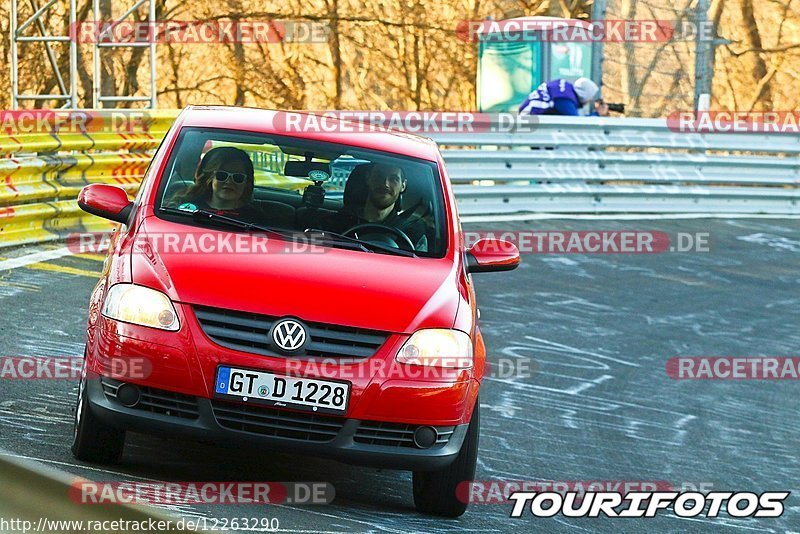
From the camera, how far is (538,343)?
35.2 feet

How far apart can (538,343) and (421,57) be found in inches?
844

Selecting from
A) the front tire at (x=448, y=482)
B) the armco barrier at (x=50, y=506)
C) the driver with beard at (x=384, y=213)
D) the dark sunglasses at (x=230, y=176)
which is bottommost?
the front tire at (x=448, y=482)

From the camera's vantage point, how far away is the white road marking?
11.8 m

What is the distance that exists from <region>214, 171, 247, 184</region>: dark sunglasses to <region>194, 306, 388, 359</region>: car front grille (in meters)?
1.15

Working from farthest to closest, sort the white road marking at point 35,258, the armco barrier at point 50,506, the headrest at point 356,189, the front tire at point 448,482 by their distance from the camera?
the white road marking at point 35,258 < the headrest at point 356,189 < the front tire at point 448,482 < the armco barrier at point 50,506

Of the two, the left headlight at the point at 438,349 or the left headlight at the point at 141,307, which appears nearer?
the left headlight at the point at 141,307

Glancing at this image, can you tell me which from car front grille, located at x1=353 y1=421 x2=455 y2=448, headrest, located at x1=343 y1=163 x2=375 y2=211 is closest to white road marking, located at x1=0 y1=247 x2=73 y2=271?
headrest, located at x1=343 y1=163 x2=375 y2=211

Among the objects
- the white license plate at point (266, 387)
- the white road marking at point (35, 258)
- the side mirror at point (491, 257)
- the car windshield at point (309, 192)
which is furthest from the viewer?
the white road marking at point (35, 258)

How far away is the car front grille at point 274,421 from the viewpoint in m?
5.31

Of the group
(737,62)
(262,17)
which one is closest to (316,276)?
(262,17)

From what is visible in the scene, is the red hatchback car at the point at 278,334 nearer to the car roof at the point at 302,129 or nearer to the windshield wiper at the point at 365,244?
the windshield wiper at the point at 365,244

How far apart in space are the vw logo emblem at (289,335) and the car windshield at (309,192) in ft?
2.87

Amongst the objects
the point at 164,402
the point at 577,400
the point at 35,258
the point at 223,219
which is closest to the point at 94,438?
the point at 164,402

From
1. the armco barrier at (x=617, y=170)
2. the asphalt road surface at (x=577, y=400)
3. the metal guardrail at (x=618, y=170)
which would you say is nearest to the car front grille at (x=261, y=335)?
the asphalt road surface at (x=577, y=400)
